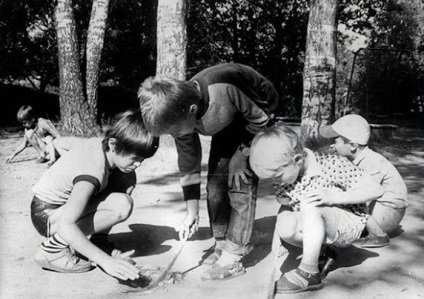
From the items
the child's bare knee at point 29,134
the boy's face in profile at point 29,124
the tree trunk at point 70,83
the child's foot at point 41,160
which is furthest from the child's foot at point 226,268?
the tree trunk at point 70,83

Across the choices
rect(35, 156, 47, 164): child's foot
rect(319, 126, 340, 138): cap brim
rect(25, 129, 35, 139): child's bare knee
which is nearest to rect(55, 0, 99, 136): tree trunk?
rect(25, 129, 35, 139): child's bare knee

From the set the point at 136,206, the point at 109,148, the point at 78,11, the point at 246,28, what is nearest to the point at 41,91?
the point at 78,11

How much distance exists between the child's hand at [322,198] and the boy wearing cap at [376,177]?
A: 0.64 m

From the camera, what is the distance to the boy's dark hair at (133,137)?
250cm

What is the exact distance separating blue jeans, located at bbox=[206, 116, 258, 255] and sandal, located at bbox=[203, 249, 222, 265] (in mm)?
86

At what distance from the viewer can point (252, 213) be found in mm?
2680

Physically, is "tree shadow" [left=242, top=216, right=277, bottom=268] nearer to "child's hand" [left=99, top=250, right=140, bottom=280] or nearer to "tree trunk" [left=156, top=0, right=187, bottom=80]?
"child's hand" [left=99, top=250, right=140, bottom=280]

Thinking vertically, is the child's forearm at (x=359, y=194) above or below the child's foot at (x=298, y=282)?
above

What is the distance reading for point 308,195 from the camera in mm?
2412

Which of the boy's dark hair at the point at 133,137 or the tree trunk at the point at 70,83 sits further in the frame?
the tree trunk at the point at 70,83

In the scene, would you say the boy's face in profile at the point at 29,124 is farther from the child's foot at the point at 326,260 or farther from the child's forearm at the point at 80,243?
the child's foot at the point at 326,260

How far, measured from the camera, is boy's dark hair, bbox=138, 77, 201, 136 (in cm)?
224

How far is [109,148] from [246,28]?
662 inches

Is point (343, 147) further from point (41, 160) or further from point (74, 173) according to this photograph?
point (41, 160)
